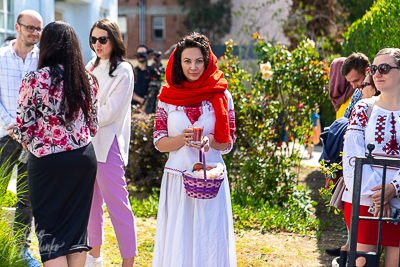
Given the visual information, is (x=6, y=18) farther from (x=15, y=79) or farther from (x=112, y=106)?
(x=112, y=106)

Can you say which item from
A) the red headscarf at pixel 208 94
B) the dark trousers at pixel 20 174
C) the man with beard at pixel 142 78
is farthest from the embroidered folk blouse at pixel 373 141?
the man with beard at pixel 142 78

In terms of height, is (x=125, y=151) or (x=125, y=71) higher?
(x=125, y=71)

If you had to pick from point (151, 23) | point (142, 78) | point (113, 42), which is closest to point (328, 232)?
point (113, 42)

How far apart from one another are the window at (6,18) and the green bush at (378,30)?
5.59 metres

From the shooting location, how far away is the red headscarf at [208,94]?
125 inches

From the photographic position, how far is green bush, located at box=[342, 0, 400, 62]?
464 centimetres

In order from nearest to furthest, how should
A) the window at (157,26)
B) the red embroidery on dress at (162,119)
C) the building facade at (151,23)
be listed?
1. the red embroidery on dress at (162,119)
2. the building facade at (151,23)
3. the window at (157,26)

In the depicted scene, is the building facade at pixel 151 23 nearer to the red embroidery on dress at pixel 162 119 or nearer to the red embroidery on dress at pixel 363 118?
the red embroidery on dress at pixel 162 119

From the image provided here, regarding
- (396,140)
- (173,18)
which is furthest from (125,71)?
(173,18)

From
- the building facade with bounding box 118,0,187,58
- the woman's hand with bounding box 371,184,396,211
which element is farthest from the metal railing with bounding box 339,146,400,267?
the building facade with bounding box 118,0,187,58

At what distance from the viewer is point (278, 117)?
240 inches

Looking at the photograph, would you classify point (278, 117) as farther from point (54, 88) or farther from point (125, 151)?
point (54, 88)

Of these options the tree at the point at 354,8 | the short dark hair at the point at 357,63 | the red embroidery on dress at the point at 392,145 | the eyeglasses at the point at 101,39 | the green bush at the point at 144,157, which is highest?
the tree at the point at 354,8

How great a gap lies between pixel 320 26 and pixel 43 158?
1361 cm
